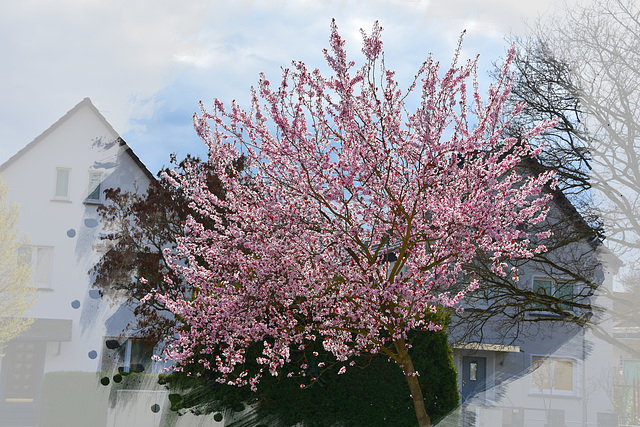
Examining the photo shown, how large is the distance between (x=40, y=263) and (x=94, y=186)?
3198mm

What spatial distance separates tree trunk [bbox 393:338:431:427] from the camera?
8.59m

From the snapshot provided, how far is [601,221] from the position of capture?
14.2 meters

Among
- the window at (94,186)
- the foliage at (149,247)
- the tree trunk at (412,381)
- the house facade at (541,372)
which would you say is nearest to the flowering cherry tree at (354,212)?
the tree trunk at (412,381)

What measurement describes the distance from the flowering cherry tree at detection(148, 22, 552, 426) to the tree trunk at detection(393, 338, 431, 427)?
2 centimetres

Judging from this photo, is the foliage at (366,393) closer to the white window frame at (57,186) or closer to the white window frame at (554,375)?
the white window frame at (554,375)

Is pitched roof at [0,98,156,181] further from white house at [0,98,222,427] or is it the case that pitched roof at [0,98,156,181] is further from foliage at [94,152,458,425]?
foliage at [94,152,458,425]

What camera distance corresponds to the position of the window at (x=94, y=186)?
23688 millimetres

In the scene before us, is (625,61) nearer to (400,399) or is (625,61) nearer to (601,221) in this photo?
(601,221)

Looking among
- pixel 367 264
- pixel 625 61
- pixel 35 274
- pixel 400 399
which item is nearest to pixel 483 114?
pixel 367 264

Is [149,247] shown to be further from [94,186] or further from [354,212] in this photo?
[354,212]

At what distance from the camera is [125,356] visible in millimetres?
23141

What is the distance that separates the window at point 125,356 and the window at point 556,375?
43.1 feet

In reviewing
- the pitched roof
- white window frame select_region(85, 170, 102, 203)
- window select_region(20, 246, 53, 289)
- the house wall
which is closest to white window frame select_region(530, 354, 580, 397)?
the house wall

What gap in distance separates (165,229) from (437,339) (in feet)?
40.6
